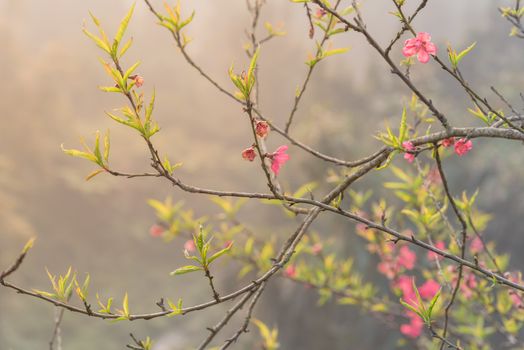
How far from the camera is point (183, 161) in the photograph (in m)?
6.82

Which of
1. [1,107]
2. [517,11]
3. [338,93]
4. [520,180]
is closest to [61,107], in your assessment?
[1,107]

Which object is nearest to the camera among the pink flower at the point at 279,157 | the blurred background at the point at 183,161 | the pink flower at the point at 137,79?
the pink flower at the point at 137,79

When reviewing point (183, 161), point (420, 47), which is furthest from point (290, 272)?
point (183, 161)

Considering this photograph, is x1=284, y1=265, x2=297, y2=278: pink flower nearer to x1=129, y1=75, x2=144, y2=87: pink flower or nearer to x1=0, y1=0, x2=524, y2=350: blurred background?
x1=129, y1=75, x2=144, y2=87: pink flower

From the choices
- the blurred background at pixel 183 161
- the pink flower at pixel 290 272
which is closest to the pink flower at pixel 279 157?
the pink flower at pixel 290 272

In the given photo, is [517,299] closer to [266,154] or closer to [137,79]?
[266,154]

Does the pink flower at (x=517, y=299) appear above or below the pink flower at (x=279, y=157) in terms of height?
below

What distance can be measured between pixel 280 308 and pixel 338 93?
232 inches

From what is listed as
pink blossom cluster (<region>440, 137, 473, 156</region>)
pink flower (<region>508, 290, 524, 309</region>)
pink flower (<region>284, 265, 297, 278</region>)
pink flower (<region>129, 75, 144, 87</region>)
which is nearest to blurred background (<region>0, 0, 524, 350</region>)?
pink flower (<region>284, 265, 297, 278</region>)

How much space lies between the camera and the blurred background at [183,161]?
5.06 metres

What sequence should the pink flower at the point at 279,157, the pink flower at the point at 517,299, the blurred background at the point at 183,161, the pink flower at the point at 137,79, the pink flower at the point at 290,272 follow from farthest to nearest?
the blurred background at the point at 183,161
the pink flower at the point at 290,272
the pink flower at the point at 517,299
the pink flower at the point at 279,157
the pink flower at the point at 137,79

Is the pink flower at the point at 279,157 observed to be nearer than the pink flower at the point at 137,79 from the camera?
No

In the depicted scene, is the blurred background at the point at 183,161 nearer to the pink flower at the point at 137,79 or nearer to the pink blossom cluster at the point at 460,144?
the pink blossom cluster at the point at 460,144

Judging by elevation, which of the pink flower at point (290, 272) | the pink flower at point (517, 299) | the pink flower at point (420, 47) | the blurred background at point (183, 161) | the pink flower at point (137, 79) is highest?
the blurred background at point (183, 161)
